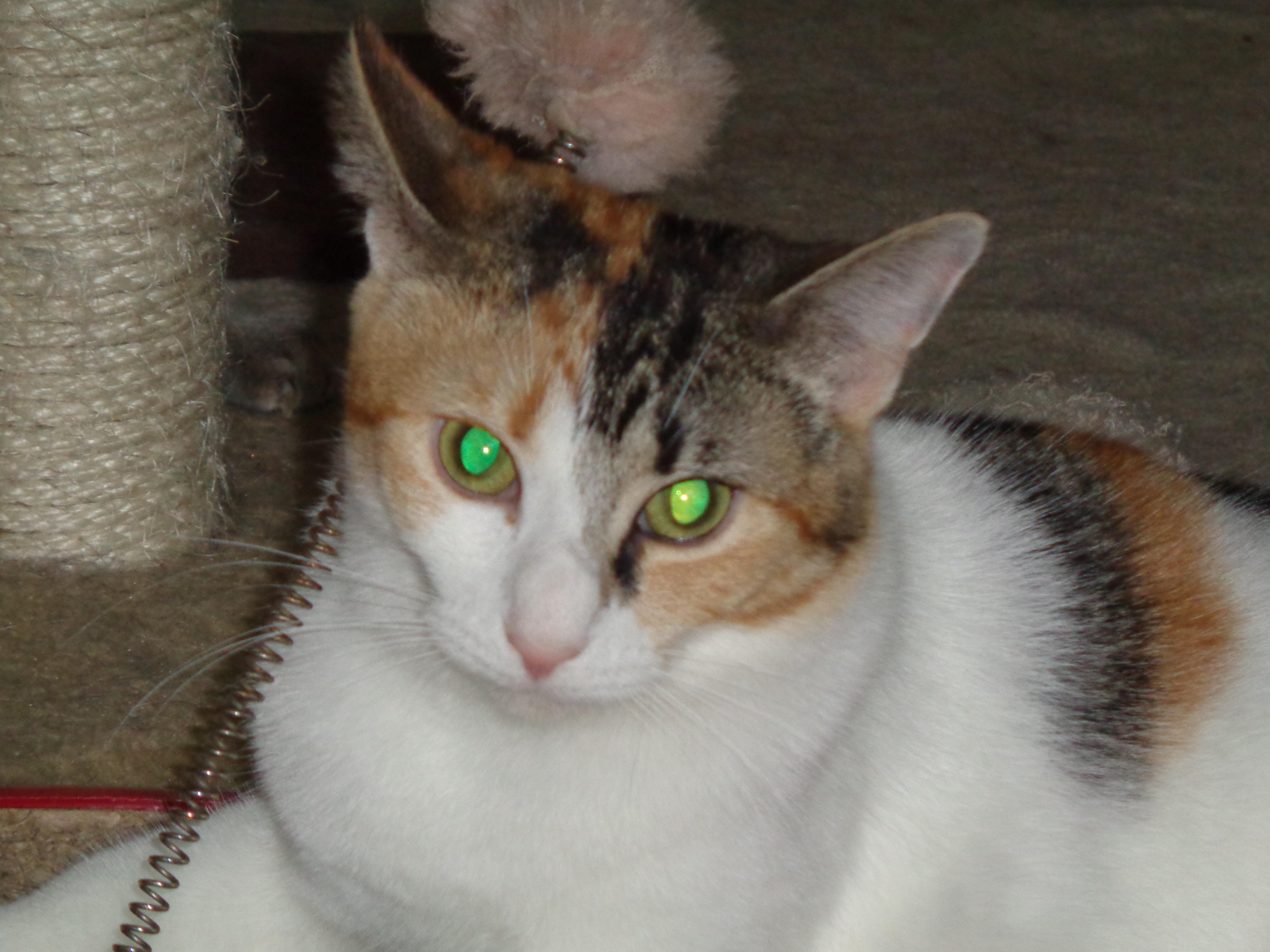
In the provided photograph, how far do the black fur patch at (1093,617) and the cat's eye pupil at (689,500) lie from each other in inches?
24.1

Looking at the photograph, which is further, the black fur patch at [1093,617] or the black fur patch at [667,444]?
the black fur patch at [1093,617]

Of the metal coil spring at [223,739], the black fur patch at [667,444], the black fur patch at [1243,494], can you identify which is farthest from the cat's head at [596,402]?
the black fur patch at [1243,494]

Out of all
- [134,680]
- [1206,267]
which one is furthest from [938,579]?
[1206,267]

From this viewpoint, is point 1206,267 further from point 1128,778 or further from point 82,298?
point 82,298

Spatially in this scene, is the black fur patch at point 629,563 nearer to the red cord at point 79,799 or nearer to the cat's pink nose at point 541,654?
the cat's pink nose at point 541,654

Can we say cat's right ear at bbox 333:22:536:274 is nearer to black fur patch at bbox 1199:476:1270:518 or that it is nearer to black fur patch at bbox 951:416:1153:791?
black fur patch at bbox 951:416:1153:791

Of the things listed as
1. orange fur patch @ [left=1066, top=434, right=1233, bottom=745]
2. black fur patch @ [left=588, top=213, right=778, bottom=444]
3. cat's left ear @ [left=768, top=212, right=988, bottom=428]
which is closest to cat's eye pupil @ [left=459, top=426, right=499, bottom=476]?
black fur patch @ [left=588, top=213, right=778, bottom=444]

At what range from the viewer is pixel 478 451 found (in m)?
1.46

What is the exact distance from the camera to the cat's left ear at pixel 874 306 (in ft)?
4.79

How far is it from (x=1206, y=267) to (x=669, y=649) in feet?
10.1

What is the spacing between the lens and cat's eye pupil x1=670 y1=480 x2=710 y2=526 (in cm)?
147

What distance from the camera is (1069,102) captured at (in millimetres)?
5023

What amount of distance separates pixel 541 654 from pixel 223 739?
845 mm

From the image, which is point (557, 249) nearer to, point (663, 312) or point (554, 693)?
point (663, 312)
